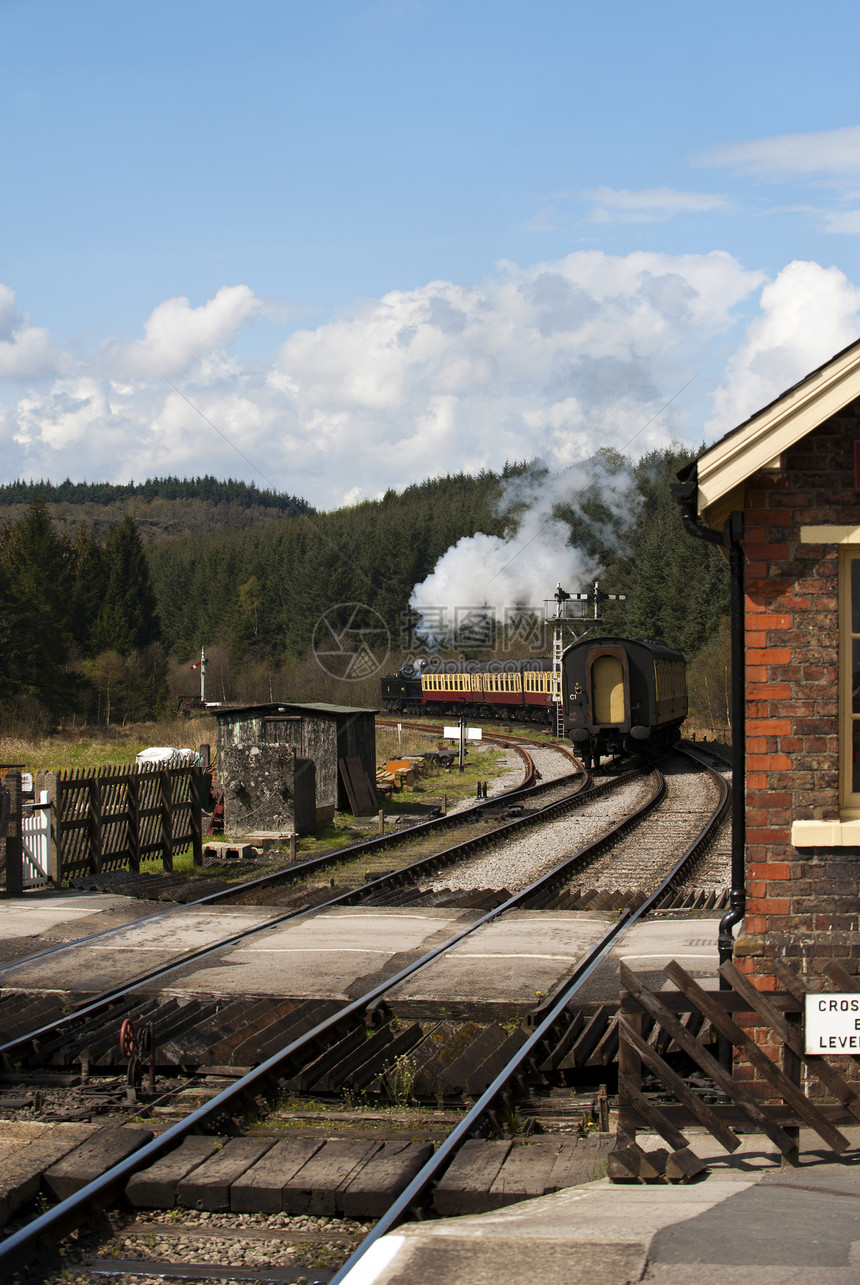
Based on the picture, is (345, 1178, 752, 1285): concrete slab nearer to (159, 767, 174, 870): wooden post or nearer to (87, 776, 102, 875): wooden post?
(87, 776, 102, 875): wooden post

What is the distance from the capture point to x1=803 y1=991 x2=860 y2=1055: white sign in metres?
4.72

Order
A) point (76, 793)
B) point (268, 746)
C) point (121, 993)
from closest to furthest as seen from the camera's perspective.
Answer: point (121, 993)
point (76, 793)
point (268, 746)

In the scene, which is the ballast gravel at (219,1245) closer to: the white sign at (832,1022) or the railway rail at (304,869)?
the white sign at (832,1022)

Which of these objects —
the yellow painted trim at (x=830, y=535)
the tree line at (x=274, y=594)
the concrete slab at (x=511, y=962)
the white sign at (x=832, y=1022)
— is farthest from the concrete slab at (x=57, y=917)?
the tree line at (x=274, y=594)

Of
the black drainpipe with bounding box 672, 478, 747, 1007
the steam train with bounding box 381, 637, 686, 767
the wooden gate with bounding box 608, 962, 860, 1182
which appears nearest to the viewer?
the wooden gate with bounding box 608, 962, 860, 1182

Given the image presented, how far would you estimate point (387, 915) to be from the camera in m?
10.4

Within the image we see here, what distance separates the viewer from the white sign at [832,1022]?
4.72 meters

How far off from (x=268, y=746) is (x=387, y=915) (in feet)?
21.6

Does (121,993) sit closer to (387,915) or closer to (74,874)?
(387,915)

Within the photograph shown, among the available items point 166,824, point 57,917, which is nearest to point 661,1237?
point 57,917

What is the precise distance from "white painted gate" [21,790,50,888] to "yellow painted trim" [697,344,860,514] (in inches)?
373

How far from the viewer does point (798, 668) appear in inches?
212

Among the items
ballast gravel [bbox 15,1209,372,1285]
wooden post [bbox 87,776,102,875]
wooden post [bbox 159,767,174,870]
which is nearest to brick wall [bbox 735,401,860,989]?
ballast gravel [bbox 15,1209,372,1285]

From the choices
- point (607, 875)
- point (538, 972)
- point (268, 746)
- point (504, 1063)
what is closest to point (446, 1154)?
point (504, 1063)
